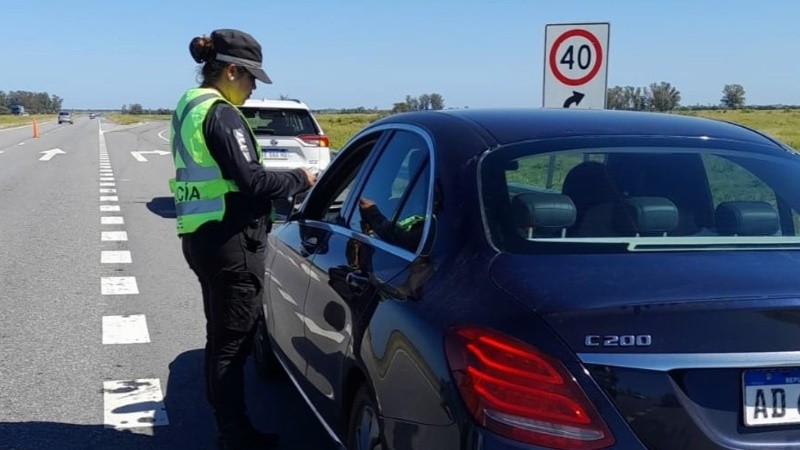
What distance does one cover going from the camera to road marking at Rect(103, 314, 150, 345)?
6410 mm

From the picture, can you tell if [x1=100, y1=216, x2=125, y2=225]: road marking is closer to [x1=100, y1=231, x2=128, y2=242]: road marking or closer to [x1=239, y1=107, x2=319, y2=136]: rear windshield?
[x1=100, y1=231, x2=128, y2=242]: road marking

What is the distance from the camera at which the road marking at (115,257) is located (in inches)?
379

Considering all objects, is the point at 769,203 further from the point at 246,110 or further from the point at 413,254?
the point at 246,110

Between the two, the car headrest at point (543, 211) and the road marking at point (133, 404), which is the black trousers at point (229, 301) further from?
the car headrest at point (543, 211)

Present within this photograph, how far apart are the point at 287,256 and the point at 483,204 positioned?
5.93ft

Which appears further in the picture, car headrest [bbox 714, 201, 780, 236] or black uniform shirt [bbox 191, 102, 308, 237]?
black uniform shirt [bbox 191, 102, 308, 237]

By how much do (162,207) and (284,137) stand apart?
311 centimetres

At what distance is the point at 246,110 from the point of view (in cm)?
1268

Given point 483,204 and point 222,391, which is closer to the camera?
point 483,204

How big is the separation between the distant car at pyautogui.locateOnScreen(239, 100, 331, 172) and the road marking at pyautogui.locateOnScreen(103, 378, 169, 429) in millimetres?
7579

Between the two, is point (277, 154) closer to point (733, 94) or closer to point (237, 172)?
point (237, 172)

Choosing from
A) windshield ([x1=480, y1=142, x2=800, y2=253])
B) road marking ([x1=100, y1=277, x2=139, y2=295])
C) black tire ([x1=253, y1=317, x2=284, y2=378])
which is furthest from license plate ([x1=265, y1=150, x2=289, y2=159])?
windshield ([x1=480, y1=142, x2=800, y2=253])

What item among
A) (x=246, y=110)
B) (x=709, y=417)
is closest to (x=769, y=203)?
(x=709, y=417)

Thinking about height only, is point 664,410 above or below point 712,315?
below
